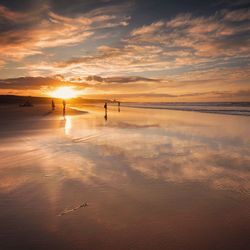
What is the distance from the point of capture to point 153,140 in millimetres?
14219

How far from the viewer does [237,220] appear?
15.8 ft

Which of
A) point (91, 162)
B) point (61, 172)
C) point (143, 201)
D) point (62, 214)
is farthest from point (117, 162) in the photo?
point (62, 214)

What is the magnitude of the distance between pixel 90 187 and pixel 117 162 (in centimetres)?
275

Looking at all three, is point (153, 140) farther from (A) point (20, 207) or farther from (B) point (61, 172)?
(A) point (20, 207)

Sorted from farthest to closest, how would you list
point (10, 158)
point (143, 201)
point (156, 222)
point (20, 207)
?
point (10, 158), point (143, 201), point (20, 207), point (156, 222)

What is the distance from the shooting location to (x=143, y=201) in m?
5.70

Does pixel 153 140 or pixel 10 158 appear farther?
pixel 153 140

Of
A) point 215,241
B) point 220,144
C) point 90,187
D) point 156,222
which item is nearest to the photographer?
point 215,241

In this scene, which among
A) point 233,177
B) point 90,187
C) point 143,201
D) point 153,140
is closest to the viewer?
point 143,201

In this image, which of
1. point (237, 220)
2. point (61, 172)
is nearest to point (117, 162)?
point (61, 172)

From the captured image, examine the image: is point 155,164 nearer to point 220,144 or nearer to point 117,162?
point 117,162

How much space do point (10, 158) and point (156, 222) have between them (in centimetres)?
692

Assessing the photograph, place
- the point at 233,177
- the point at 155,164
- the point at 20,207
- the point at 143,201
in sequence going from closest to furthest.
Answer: the point at 20,207 < the point at 143,201 < the point at 233,177 < the point at 155,164

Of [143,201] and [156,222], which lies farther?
A: [143,201]
